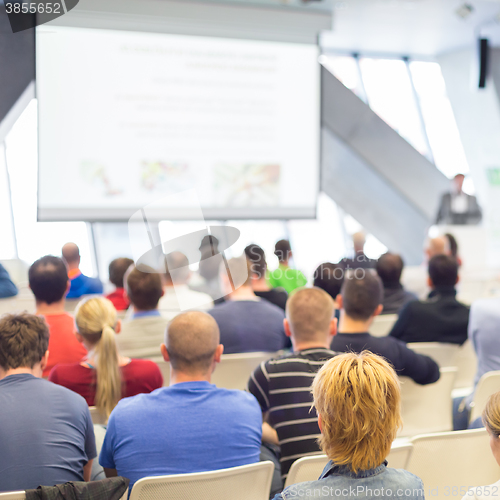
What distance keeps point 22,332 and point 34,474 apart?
0.46 meters

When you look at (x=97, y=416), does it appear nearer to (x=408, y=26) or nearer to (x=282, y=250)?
(x=282, y=250)

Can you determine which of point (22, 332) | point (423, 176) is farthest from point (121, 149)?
point (423, 176)

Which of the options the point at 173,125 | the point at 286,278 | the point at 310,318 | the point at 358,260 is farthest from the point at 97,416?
the point at 358,260

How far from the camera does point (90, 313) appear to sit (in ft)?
7.23

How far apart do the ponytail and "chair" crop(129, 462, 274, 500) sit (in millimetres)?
765

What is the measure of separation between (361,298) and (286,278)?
2.28 metres

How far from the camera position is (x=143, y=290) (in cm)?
263

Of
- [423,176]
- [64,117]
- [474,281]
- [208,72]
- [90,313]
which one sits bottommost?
[474,281]

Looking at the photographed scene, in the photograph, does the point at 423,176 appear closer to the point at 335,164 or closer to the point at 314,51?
the point at 335,164

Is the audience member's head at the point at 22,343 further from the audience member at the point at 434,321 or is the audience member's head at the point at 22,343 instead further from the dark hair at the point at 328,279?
the dark hair at the point at 328,279

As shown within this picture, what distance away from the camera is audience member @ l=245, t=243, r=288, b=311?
3.59 m

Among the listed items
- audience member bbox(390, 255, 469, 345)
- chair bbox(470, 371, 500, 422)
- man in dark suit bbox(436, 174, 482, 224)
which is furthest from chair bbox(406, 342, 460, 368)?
man in dark suit bbox(436, 174, 482, 224)

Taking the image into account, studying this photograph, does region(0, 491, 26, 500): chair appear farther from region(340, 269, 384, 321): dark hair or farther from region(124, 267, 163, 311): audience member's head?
region(340, 269, 384, 321): dark hair

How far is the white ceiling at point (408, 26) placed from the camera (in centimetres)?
708
